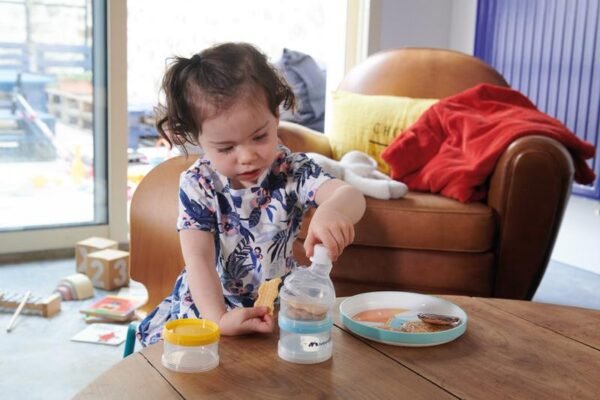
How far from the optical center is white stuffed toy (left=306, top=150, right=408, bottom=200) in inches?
82.7

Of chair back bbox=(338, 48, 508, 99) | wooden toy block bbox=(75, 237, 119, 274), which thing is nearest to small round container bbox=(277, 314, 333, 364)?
chair back bbox=(338, 48, 508, 99)

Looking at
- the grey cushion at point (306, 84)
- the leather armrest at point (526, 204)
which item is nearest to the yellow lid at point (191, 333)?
the leather armrest at point (526, 204)

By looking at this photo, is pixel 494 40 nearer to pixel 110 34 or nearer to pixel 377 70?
pixel 377 70

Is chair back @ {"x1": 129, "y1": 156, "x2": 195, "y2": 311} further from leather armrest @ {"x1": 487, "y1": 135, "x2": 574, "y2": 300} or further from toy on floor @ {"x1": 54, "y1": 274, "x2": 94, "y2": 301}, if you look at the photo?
toy on floor @ {"x1": 54, "y1": 274, "x2": 94, "y2": 301}

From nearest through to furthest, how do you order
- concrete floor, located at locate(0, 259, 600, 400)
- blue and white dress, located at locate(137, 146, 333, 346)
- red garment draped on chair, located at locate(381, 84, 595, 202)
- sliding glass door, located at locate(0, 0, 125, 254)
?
blue and white dress, located at locate(137, 146, 333, 346) < concrete floor, located at locate(0, 259, 600, 400) < red garment draped on chair, located at locate(381, 84, 595, 202) < sliding glass door, located at locate(0, 0, 125, 254)

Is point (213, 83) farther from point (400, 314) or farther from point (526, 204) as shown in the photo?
point (526, 204)

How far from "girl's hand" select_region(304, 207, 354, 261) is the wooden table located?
116 mm

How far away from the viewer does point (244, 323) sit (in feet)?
3.05

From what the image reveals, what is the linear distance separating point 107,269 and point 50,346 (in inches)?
23.7

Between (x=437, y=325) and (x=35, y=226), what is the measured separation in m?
2.54

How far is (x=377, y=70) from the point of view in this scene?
9.29 ft

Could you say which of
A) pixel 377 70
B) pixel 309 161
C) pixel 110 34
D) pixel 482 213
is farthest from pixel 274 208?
pixel 110 34

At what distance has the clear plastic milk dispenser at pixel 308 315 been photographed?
2.82ft

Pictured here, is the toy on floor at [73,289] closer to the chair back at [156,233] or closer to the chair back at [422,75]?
the chair back at [156,233]
